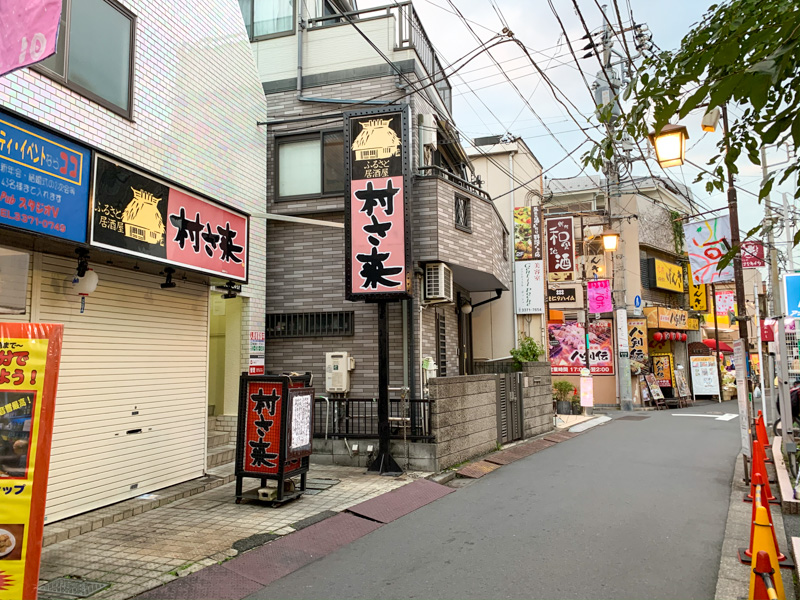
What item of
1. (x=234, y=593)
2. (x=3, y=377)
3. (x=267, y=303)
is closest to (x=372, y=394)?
(x=267, y=303)

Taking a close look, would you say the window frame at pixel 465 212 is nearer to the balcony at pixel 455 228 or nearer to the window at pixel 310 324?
the balcony at pixel 455 228

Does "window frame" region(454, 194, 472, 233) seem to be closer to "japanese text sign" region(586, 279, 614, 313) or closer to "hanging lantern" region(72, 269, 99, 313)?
"hanging lantern" region(72, 269, 99, 313)

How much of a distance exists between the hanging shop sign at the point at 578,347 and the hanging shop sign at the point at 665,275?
4.30m

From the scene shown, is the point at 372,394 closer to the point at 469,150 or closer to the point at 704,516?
the point at 704,516

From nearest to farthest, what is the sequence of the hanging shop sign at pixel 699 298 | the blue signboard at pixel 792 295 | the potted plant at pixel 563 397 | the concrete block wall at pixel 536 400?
the blue signboard at pixel 792 295 → the concrete block wall at pixel 536 400 → the potted plant at pixel 563 397 → the hanging shop sign at pixel 699 298

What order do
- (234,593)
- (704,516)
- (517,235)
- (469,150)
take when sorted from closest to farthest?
(234,593), (704,516), (517,235), (469,150)

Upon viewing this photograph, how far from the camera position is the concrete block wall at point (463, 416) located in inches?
449

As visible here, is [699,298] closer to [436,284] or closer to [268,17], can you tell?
[436,284]

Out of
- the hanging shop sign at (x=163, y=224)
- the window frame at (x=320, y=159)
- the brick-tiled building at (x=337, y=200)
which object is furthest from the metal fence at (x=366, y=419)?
the window frame at (x=320, y=159)

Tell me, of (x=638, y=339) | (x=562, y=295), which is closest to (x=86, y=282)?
(x=562, y=295)

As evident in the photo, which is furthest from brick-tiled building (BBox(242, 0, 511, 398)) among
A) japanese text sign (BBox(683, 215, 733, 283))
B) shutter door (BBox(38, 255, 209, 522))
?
japanese text sign (BBox(683, 215, 733, 283))

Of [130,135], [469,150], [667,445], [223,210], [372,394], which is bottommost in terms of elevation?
[667,445]

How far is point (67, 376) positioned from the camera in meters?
7.74

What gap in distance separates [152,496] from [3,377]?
544cm
